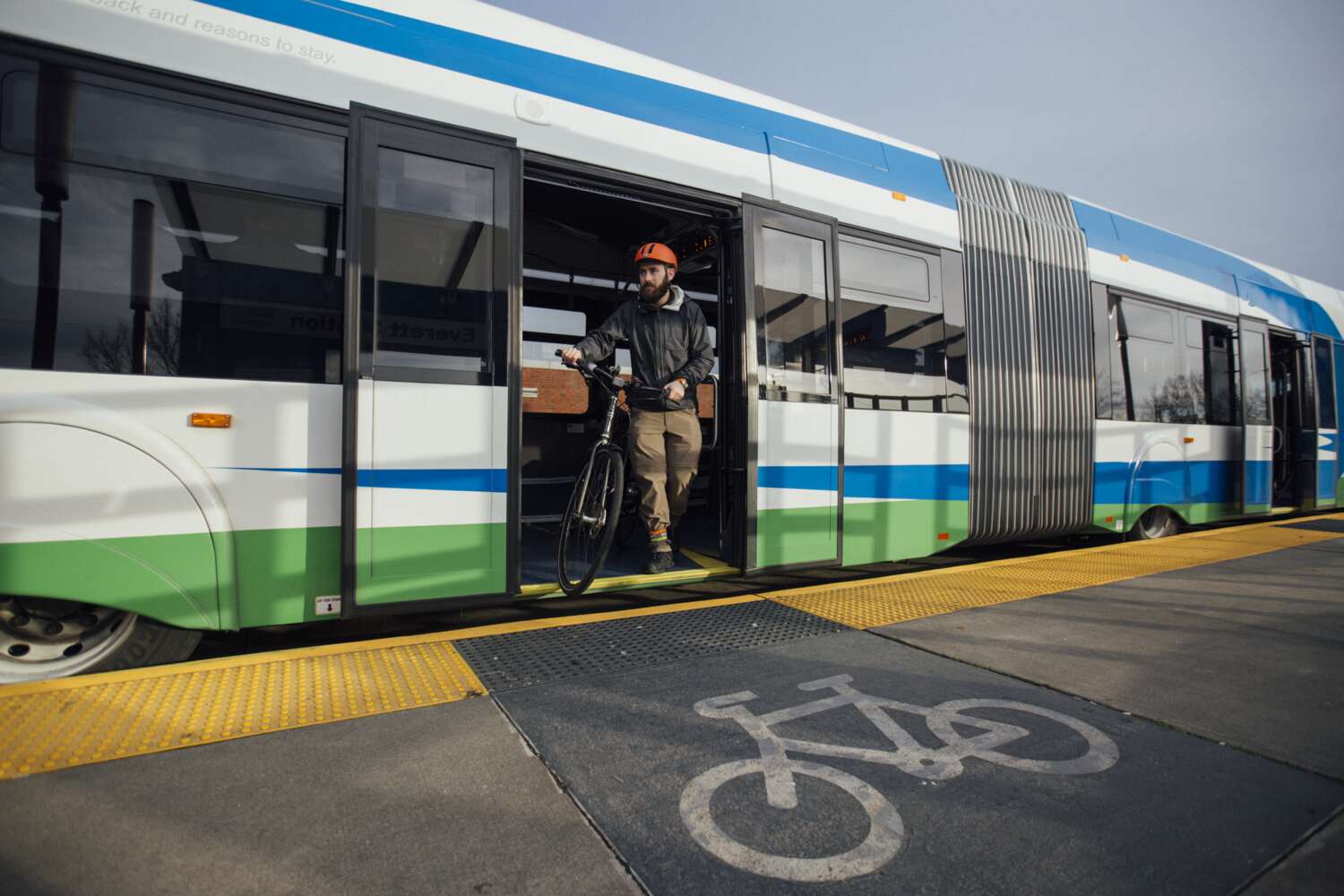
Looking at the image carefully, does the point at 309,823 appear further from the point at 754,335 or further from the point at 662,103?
the point at 662,103

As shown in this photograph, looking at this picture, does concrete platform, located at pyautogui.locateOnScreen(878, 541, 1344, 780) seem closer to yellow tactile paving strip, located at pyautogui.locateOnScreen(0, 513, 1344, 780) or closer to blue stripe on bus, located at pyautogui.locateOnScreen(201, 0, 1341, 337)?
yellow tactile paving strip, located at pyautogui.locateOnScreen(0, 513, 1344, 780)

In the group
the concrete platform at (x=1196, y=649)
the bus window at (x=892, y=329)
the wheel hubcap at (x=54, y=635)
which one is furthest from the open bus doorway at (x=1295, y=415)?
the wheel hubcap at (x=54, y=635)

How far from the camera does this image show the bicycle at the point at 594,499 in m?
3.89

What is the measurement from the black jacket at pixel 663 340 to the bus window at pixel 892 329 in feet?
3.25

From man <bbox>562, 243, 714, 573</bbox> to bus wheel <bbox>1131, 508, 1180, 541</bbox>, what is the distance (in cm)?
498

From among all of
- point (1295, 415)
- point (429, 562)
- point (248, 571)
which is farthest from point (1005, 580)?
point (1295, 415)

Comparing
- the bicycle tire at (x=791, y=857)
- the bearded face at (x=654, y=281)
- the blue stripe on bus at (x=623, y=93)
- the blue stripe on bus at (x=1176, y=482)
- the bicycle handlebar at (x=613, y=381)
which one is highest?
the blue stripe on bus at (x=623, y=93)

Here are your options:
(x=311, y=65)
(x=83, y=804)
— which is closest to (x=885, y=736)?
(x=83, y=804)

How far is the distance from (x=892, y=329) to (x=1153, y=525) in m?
4.08

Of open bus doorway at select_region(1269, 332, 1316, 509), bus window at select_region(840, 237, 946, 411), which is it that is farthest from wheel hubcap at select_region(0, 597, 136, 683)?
open bus doorway at select_region(1269, 332, 1316, 509)

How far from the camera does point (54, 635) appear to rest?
8.40ft

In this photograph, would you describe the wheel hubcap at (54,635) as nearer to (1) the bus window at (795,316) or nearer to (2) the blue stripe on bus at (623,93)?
(2) the blue stripe on bus at (623,93)

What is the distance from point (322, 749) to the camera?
2061 mm

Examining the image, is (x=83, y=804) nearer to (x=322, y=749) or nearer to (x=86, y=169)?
(x=322, y=749)
